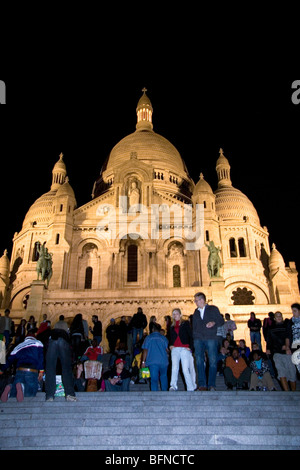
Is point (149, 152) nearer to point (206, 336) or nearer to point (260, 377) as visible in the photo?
point (260, 377)

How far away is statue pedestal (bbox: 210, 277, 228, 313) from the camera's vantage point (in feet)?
87.8

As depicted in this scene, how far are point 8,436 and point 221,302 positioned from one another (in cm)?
2037

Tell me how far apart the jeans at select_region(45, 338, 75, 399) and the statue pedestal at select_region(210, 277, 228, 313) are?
1856cm

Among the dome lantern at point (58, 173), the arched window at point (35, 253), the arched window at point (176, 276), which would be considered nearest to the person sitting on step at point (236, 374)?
the arched window at point (176, 276)

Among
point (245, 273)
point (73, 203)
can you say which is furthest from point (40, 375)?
point (245, 273)

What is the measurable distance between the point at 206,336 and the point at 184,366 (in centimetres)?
84

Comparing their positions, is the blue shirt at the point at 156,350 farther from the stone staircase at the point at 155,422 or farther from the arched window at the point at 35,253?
the arched window at the point at 35,253

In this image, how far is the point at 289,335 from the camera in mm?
10969

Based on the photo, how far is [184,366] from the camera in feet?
32.9

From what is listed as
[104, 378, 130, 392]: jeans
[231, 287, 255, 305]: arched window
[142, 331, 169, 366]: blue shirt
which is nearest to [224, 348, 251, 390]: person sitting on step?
[142, 331, 169, 366]: blue shirt

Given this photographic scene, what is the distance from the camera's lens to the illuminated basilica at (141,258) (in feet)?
89.5

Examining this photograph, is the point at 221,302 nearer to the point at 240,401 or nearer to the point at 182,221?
the point at 182,221

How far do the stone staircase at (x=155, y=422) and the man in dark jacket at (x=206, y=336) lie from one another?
3.69ft

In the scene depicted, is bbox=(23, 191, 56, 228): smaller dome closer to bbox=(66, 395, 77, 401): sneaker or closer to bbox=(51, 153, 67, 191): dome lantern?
bbox=(51, 153, 67, 191): dome lantern
